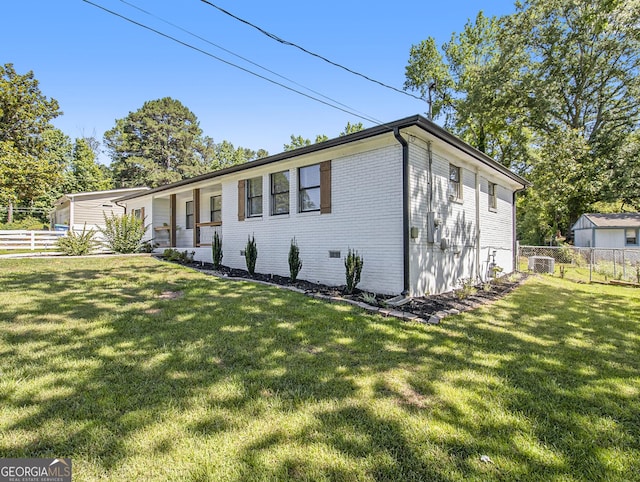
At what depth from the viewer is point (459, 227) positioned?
28.3 ft

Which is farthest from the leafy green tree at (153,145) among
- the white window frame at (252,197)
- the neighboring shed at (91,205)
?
the white window frame at (252,197)

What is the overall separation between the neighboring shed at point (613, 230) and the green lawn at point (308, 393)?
22.4 m

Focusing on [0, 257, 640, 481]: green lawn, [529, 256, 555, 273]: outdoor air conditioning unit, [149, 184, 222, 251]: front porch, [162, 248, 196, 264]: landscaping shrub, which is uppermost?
[149, 184, 222, 251]: front porch

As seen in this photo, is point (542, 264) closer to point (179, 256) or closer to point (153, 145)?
point (179, 256)

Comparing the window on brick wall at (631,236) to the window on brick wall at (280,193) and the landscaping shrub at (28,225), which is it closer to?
the window on brick wall at (280,193)

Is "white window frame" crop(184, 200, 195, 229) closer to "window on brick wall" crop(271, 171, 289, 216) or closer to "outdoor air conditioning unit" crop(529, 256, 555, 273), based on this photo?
"window on brick wall" crop(271, 171, 289, 216)

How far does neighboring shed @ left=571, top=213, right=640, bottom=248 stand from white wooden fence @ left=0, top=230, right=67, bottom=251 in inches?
1290

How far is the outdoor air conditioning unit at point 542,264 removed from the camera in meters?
12.7

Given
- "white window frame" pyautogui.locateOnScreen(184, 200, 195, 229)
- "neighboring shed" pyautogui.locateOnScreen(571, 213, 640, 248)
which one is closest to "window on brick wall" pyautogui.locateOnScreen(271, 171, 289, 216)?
"white window frame" pyautogui.locateOnScreen(184, 200, 195, 229)

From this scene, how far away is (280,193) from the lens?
30.7 feet

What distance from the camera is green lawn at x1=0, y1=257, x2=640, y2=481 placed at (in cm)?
200

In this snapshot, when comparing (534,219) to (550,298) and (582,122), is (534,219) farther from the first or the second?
(550,298)

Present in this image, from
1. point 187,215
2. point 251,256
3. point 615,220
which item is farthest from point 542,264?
point 187,215

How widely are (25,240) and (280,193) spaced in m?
14.0
